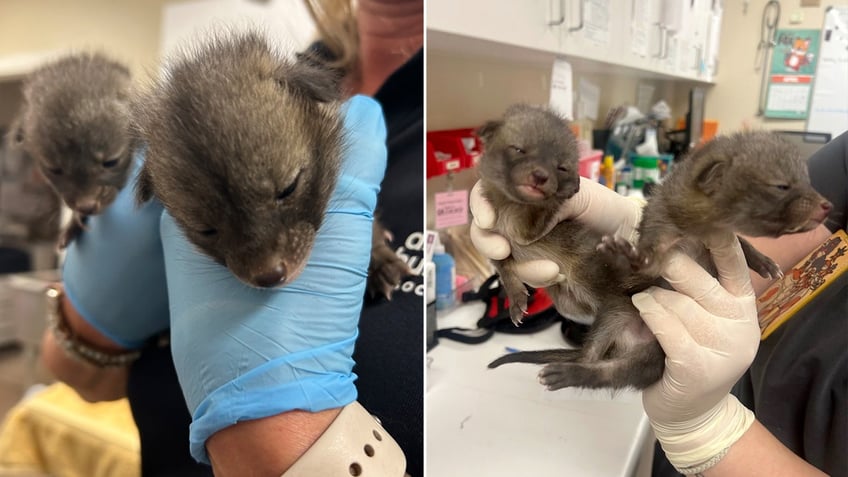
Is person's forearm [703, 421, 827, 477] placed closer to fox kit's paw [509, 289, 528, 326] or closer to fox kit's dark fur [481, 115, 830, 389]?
fox kit's dark fur [481, 115, 830, 389]

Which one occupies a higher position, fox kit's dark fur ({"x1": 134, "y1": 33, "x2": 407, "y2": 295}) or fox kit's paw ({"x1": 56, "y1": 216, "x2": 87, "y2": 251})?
fox kit's dark fur ({"x1": 134, "y1": 33, "x2": 407, "y2": 295})

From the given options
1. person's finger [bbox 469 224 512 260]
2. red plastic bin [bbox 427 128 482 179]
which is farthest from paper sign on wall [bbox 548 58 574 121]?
person's finger [bbox 469 224 512 260]

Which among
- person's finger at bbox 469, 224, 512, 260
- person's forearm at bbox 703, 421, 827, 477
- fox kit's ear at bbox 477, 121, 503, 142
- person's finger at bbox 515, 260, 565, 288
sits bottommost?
person's forearm at bbox 703, 421, 827, 477

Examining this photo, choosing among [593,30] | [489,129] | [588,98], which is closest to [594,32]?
[593,30]

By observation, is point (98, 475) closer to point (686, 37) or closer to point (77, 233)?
point (77, 233)

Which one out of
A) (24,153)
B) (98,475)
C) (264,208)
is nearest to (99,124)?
(24,153)

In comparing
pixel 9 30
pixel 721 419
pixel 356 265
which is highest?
pixel 9 30
